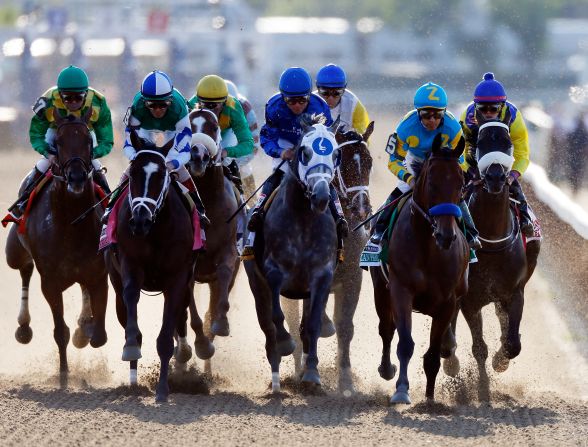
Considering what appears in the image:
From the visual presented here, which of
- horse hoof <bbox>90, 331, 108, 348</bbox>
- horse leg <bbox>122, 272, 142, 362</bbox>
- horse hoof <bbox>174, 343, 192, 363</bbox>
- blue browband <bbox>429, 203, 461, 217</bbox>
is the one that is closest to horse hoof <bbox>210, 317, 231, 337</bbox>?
horse hoof <bbox>174, 343, 192, 363</bbox>

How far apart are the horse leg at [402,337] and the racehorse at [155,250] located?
161cm

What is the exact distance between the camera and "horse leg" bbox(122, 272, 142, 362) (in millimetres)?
10883

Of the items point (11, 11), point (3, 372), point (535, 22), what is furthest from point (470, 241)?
point (11, 11)

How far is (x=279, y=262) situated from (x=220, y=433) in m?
2.24

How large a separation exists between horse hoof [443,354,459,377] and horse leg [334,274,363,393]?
0.80m

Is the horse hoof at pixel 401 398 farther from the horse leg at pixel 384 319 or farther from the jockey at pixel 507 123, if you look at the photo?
the jockey at pixel 507 123

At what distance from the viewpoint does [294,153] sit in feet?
37.0

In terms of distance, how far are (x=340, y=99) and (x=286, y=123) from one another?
1807 mm

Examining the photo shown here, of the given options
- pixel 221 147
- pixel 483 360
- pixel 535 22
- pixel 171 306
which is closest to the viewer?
pixel 171 306

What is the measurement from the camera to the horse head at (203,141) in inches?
480

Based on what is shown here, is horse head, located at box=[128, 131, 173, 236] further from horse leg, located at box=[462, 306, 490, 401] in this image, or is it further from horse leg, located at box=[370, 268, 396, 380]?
horse leg, located at box=[462, 306, 490, 401]

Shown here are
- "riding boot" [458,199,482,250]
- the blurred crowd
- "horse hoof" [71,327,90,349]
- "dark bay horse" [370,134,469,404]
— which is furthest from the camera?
the blurred crowd

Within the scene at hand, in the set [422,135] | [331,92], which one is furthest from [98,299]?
[422,135]

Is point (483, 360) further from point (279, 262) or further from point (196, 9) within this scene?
point (196, 9)
